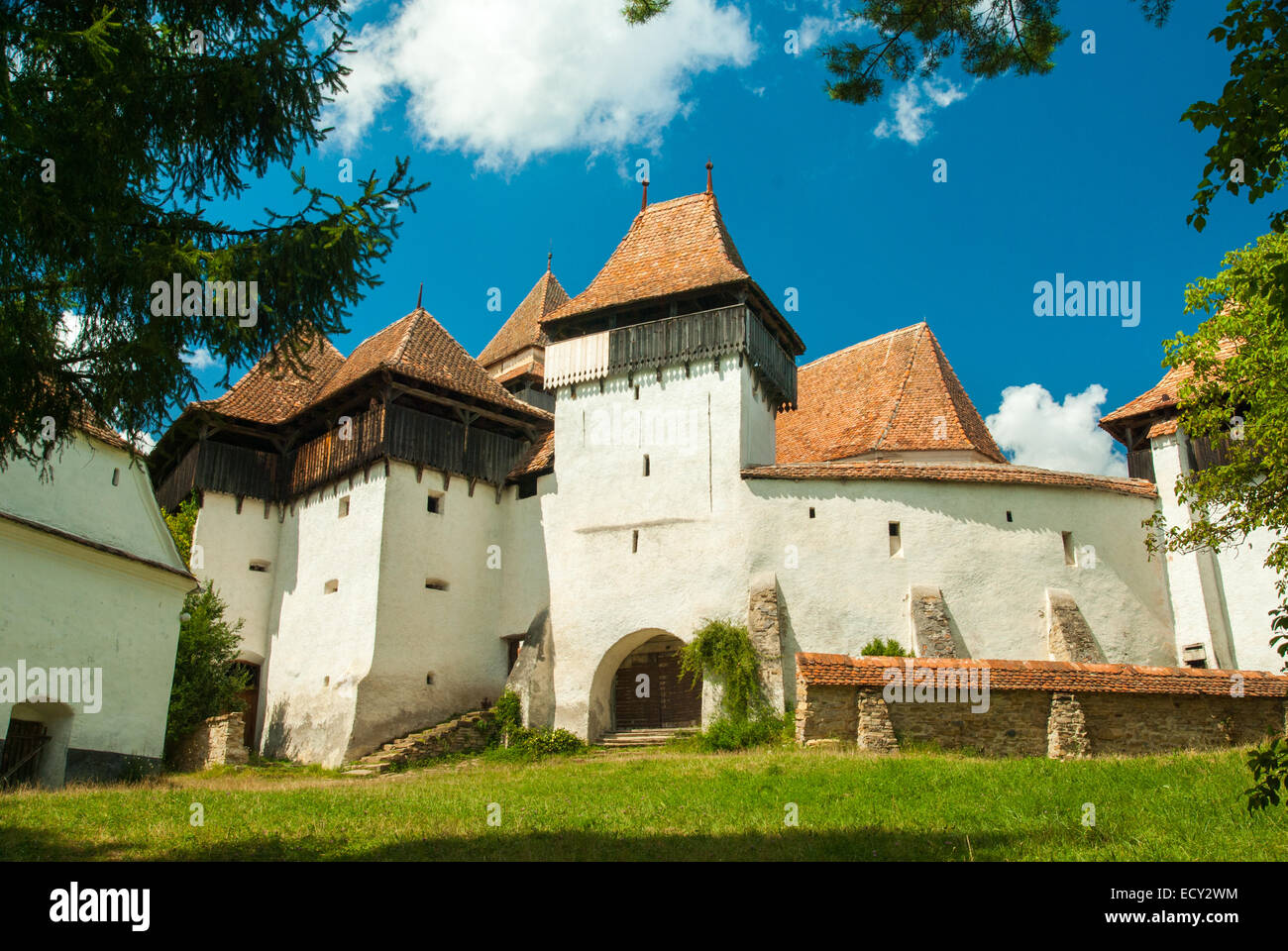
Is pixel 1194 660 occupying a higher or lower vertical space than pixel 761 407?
lower

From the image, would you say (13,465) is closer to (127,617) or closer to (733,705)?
(127,617)

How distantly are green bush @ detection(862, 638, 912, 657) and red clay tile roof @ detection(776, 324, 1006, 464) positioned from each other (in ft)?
19.6

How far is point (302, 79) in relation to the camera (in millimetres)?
8234

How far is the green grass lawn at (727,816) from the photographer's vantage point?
8062mm

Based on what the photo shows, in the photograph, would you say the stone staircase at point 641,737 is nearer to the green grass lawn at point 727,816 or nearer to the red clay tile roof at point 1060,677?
the red clay tile roof at point 1060,677

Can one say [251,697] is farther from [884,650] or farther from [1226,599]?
[1226,599]

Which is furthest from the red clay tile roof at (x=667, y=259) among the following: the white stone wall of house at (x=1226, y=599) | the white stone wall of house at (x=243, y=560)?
the white stone wall of house at (x=1226, y=599)

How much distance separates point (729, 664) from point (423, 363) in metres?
10.2

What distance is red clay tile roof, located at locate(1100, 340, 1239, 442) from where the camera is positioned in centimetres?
2227
